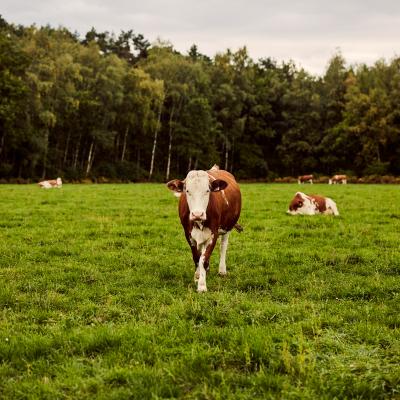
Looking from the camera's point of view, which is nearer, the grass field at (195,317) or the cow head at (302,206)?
the grass field at (195,317)

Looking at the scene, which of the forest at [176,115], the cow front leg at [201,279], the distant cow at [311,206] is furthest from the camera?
the forest at [176,115]

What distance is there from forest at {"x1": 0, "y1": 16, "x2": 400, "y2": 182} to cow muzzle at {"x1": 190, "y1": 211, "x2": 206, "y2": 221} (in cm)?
4102

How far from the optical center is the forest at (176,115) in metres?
50.0

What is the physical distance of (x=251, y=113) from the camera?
72.7 meters

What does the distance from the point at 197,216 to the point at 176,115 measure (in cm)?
5638

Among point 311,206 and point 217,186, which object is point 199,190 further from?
point 311,206

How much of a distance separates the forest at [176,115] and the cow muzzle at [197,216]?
135 ft

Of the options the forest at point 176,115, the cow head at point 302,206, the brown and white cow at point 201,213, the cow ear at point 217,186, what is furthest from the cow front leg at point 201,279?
the forest at point 176,115

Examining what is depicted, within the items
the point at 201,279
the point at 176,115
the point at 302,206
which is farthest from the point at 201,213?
the point at 176,115

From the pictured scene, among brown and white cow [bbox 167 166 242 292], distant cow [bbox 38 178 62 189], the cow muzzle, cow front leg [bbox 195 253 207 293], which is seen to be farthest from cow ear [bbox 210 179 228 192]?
distant cow [bbox 38 178 62 189]

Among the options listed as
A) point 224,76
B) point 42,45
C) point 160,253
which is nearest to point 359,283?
point 160,253

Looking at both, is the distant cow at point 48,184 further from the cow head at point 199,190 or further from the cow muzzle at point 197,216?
the cow muzzle at point 197,216

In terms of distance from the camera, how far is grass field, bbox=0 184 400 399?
4.59 m

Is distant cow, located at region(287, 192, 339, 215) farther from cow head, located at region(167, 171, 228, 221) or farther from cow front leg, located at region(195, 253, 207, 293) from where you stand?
cow front leg, located at region(195, 253, 207, 293)
